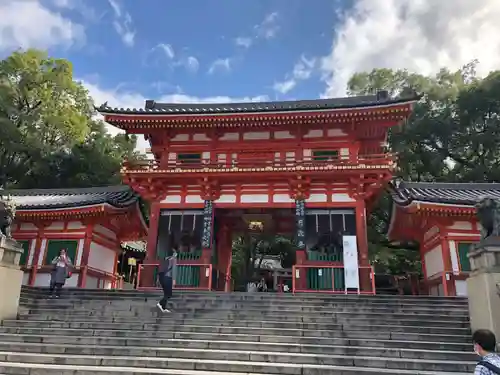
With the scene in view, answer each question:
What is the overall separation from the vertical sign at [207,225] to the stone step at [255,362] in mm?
8393

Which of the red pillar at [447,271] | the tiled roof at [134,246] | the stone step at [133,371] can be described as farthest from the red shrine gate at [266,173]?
the stone step at [133,371]

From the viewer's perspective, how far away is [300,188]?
16.4 meters

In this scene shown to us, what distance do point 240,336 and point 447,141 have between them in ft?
86.0

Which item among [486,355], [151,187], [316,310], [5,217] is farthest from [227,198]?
[486,355]

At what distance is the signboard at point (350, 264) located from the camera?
13.7m

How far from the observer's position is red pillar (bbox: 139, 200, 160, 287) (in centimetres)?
1583

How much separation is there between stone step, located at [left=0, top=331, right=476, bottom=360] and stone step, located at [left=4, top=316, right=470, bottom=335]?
2.58 feet

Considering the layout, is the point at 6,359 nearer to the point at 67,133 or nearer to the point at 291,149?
the point at 291,149

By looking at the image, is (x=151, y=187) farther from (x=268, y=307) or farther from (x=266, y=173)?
(x=268, y=307)

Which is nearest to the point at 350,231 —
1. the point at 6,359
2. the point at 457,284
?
the point at 457,284

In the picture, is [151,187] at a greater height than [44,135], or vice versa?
[44,135]

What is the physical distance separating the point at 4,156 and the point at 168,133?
675 inches

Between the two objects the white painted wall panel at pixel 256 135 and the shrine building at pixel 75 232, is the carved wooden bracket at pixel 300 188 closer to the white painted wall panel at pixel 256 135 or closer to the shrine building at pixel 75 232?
the white painted wall panel at pixel 256 135

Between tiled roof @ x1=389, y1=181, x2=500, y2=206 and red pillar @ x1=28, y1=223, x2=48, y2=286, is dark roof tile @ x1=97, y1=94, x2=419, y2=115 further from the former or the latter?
red pillar @ x1=28, y1=223, x2=48, y2=286
